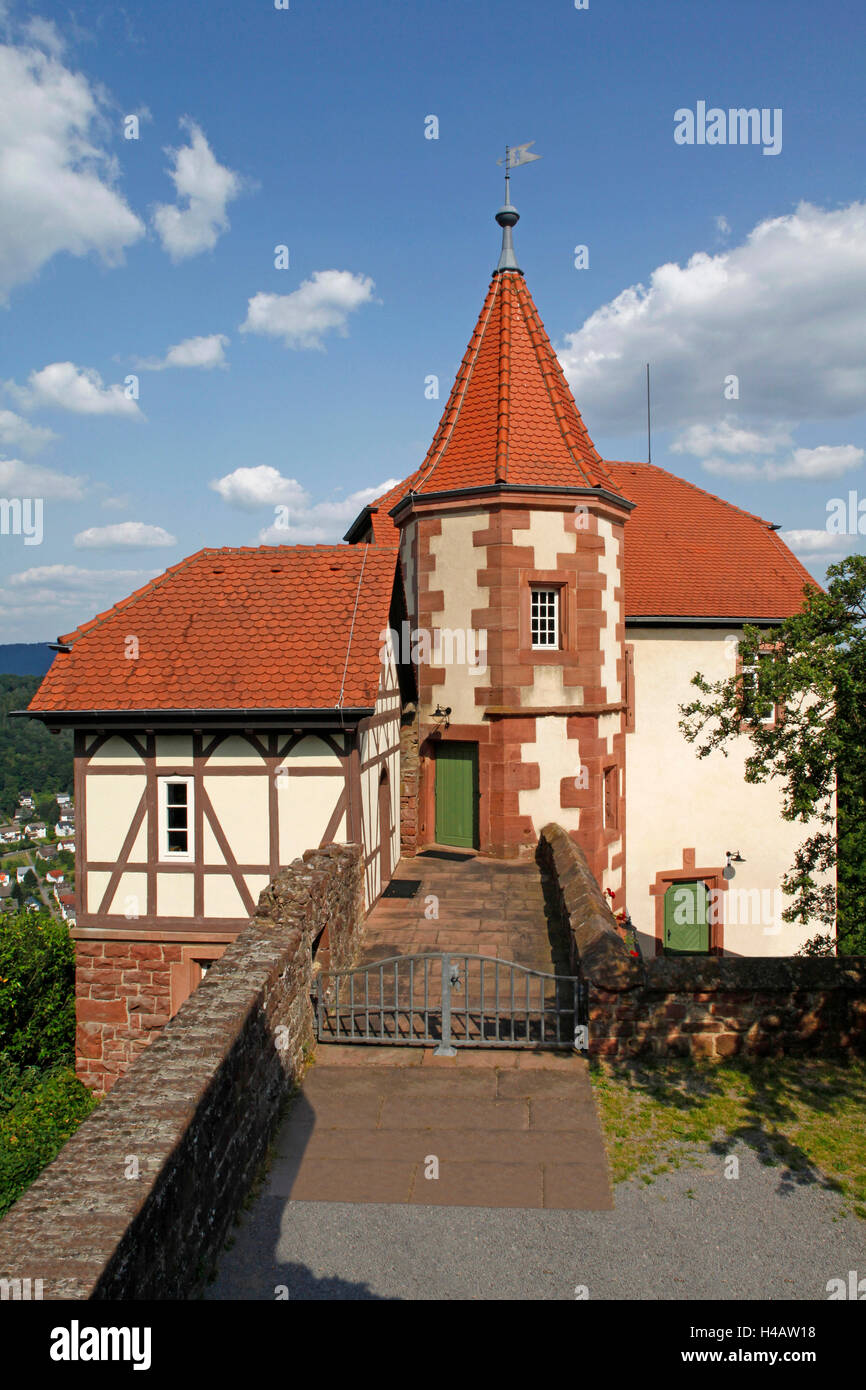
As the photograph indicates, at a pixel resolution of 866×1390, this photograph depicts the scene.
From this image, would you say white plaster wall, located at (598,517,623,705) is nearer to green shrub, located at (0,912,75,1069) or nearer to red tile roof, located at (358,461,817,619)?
red tile roof, located at (358,461,817,619)

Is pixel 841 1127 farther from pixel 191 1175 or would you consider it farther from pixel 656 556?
pixel 656 556

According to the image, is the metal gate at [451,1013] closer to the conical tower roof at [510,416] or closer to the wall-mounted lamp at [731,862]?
the conical tower roof at [510,416]

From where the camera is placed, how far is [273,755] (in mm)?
11727

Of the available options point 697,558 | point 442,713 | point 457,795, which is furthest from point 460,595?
point 697,558

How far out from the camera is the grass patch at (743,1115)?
5637 mm

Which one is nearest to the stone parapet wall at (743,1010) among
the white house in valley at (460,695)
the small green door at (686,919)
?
the white house in valley at (460,695)

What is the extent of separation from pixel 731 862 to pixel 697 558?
6.59 meters

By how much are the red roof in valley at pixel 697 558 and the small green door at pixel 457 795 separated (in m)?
5.19

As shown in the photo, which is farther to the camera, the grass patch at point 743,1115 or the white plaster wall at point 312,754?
the white plaster wall at point 312,754

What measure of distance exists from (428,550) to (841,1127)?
35.5 ft

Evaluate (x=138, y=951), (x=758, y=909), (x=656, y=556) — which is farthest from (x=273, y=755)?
(x=758, y=909)

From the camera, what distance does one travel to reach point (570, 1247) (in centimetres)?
481
